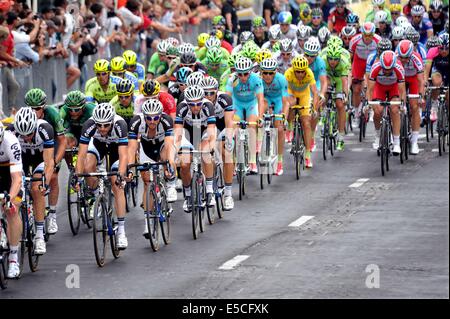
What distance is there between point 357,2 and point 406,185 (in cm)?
2521

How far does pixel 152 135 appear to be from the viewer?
62.7ft

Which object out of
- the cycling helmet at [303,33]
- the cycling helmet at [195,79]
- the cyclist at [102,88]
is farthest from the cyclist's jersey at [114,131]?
the cycling helmet at [303,33]

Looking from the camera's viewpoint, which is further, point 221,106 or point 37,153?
point 221,106

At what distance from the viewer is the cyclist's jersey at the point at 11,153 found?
653 inches

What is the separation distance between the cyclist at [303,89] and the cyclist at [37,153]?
6.91 meters

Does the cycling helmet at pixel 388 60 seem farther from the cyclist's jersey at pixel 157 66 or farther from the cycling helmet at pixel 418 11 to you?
the cycling helmet at pixel 418 11

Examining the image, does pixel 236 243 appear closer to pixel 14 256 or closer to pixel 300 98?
pixel 14 256

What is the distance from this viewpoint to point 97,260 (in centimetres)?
1731

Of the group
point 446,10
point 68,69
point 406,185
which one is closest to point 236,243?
point 406,185

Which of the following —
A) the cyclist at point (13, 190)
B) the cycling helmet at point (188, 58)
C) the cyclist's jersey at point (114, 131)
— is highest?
the cycling helmet at point (188, 58)

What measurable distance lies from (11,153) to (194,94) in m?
3.86

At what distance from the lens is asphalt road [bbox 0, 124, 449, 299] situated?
16.0m

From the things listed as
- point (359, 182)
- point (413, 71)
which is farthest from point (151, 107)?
point (413, 71)

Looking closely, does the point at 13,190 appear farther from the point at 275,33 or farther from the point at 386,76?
the point at 275,33
